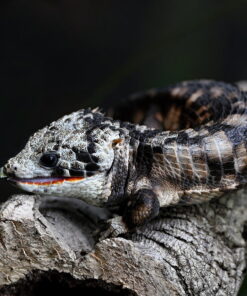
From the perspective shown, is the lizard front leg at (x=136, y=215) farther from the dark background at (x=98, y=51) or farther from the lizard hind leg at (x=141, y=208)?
the dark background at (x=98, y=51)

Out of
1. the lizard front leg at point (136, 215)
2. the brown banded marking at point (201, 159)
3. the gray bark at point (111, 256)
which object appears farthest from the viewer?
the brown banded marking at point (201, 159)

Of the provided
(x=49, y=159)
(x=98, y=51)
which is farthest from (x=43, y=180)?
(x=98, y=51)

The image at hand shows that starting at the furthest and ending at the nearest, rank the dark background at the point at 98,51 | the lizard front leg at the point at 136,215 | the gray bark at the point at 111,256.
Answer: the dark background at the point at 98,51
the lizard front leg at the point at 136,215
the gray bark at the point at 111,256

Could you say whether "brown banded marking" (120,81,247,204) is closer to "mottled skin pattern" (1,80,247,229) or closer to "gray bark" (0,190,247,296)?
"mottled skin pattern" (1,80,247,229)

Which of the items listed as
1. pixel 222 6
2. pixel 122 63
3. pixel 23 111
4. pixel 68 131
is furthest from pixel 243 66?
pixel 68 131

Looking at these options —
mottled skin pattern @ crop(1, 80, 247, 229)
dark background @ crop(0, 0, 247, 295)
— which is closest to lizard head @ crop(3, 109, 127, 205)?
mottled skin pattern @ crop(1, 80, 247, 229)

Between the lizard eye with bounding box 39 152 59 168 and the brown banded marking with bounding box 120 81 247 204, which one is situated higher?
the brown banded marking with bounding box 120 81 247 204

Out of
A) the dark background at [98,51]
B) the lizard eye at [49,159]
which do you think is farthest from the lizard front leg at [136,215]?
the dark background at [98,51]
